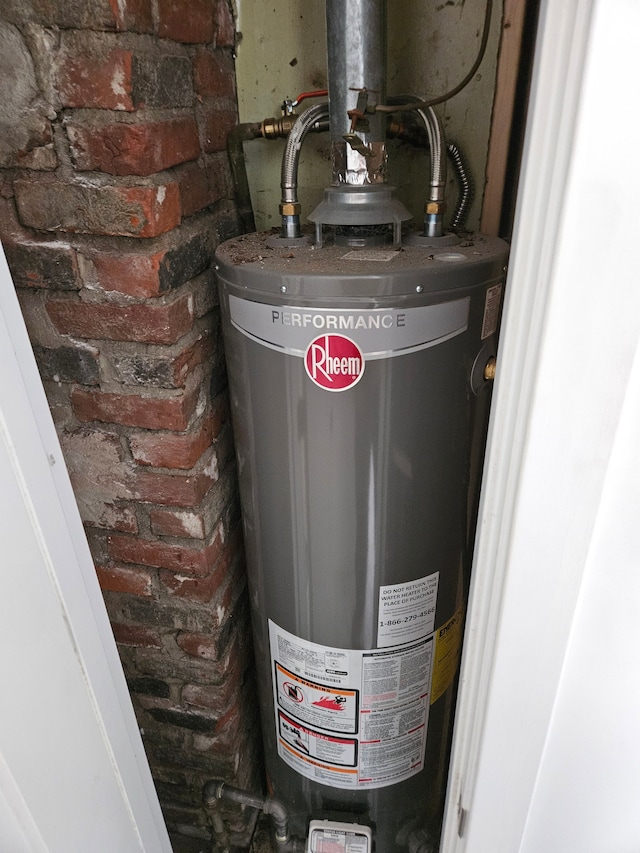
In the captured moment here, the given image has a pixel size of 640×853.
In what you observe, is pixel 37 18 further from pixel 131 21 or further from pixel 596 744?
pixel 596 744

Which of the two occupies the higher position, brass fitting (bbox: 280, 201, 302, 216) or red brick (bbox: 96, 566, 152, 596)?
brass fitting (bbox: 280, 201, 302, 216)

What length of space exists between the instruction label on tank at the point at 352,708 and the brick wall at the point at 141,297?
0.15m

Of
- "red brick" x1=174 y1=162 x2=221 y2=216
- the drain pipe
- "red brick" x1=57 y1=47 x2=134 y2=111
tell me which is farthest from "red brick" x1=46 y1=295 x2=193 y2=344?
the drain pipe

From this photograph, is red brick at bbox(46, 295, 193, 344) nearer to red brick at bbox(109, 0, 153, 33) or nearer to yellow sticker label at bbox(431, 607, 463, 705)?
red brick at bbox(109, 0, 153, 33)

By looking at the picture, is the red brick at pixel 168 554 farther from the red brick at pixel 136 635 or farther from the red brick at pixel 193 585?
the red brick at pixel 136 635

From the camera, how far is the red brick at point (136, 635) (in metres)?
1.02

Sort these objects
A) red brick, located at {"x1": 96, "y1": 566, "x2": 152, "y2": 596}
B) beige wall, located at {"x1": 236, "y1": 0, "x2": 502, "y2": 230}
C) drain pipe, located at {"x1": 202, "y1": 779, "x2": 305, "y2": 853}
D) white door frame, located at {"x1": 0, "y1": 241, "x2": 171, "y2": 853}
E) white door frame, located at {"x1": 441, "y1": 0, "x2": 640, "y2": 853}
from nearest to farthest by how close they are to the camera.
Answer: white door frame, located at {"x1": 441, "y1": 0, "x2": 640, "y2": 853}, white door frame, located at {"x1": 0, "y1": 241, "x2": 171, "y2": 853}, beige wall, located at {"x1": 236, "y1": 0, "x2": 502, "y2": 230}, red brick, located at {"x1": 96, "y1": 566, "x2": 152, "y2": 596}, drain pipe, located at {"x1": 202, "y1": 779, "x2": 305, "y2": 853}

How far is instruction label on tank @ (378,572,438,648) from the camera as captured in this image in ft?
2.71

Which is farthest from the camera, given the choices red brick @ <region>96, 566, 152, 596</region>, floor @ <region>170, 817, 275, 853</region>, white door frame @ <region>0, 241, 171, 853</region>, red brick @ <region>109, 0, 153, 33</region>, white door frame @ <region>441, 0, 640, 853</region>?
floor @ <region>170, 817, 275, 853</region>

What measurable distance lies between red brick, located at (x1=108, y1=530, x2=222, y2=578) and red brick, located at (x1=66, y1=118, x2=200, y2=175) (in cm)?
53

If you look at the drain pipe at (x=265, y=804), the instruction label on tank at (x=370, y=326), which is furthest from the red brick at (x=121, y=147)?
the drain pipe at (x=265, y=804)

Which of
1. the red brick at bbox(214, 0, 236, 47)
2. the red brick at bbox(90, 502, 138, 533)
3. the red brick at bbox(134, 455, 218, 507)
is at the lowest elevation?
the red brick at bbox(90, 502, 138, 533)

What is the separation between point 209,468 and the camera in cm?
91

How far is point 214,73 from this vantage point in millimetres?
857
